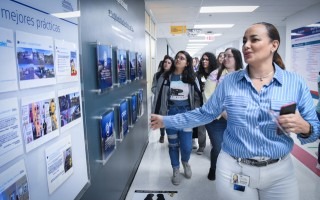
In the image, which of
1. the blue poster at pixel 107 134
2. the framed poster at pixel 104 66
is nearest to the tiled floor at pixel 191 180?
the blue poster at pixel 107 134

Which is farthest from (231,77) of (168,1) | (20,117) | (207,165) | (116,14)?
(168,1)

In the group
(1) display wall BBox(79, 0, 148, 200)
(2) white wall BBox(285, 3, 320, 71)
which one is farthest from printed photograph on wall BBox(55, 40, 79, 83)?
(2) white wall BBox(285, 3, 320, 71)

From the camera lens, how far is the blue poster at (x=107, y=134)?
6.42 feet

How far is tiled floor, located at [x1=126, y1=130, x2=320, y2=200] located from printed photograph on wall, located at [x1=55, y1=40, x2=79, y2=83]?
1898mm

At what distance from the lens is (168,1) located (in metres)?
4.22

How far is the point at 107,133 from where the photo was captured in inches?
81.0

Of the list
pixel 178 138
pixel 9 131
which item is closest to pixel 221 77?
pixel 178 138

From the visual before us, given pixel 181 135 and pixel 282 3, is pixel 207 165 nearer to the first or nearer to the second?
pixel 181 135

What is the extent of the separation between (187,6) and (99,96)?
11.3 feet

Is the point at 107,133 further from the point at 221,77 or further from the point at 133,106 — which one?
the point at 221,77

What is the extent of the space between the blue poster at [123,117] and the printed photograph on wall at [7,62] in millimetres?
1549

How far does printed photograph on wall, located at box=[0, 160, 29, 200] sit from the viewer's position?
90cm

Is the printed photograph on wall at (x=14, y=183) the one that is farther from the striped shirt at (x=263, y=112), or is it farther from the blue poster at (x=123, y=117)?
the blue poster at (x=123, y=117)

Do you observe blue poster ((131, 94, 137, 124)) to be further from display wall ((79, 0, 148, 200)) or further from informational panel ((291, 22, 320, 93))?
informational panel ((291, 22, 320, 93))
